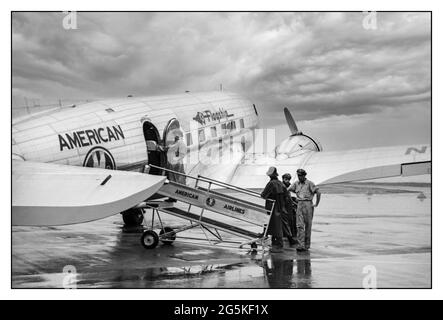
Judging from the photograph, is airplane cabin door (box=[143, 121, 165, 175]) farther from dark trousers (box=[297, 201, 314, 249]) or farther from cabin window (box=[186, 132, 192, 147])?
dark trousers (box=[297, 201, 314, 249])

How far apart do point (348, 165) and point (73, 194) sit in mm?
7875

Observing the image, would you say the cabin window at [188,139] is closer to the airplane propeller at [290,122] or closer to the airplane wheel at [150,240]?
the airplane wheel at [150,240]

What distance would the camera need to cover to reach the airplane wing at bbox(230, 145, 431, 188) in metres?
11.4

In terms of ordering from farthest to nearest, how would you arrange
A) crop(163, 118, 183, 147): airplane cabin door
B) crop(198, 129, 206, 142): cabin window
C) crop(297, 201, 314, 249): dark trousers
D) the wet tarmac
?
1. crop(198, 129, 206, 142): cabin window
2. crop(163, 118, 183, 147): airplane cabin door
3. crop(297, 201, 314, 249): dark trousers
4. the wet tarmac

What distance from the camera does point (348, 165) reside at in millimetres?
12562

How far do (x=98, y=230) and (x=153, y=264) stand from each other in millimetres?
5313

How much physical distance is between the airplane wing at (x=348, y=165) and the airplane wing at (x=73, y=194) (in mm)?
6686

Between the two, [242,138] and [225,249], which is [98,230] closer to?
[225,249]

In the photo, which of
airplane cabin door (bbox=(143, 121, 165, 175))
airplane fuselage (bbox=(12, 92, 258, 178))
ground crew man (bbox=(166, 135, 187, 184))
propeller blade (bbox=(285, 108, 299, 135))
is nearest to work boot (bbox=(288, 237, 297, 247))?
ground crew man (bbox=(166, 135, 187, 184))

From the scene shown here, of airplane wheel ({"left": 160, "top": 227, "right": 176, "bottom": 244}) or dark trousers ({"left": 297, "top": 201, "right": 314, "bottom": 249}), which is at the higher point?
dark trousers ({"left": 297, "top": 201, "right": 314, "bottom": 249})

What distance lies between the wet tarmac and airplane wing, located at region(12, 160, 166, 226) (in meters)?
1.42

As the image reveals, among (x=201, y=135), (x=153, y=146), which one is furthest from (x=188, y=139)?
(x=153, y=146)

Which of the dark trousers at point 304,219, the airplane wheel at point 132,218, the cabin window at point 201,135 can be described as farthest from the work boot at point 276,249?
the cabin window at point 201,135

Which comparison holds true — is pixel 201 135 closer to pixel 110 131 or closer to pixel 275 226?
pixel 110 131
